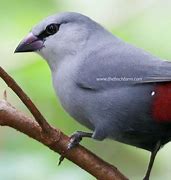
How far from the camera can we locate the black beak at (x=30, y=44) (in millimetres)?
2512

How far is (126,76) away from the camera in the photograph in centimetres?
231

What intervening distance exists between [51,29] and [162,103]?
0.59 meters

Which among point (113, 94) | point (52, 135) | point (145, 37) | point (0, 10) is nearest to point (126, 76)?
point (113, 94)

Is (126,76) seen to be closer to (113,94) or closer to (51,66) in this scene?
(113,94)

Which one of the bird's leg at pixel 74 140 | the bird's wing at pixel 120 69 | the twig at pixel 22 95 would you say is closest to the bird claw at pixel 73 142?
the bird's leg at pixel 74 140

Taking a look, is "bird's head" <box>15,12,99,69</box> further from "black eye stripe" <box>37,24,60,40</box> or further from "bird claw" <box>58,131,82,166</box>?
"bird claw" <box>58,131,82,166</box>

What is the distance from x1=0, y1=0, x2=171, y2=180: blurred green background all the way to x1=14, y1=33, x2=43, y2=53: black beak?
0.10ft

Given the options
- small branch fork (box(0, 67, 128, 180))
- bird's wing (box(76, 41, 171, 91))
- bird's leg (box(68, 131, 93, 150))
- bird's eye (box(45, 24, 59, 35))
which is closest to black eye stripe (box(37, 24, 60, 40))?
bird's eye (box(45, 24, 59, 35))

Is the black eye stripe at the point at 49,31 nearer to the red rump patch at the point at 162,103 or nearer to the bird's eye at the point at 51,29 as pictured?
the bird's eye at the point at 51,29

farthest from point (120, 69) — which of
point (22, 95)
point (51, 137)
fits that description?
point (22, 95)

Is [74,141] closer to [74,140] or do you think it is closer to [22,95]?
[74,140]

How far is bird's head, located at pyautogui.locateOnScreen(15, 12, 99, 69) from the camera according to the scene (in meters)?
2.52

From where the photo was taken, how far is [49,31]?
2566 mm

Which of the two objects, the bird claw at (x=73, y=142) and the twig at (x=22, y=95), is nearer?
the twig at (x=22, y=95)
